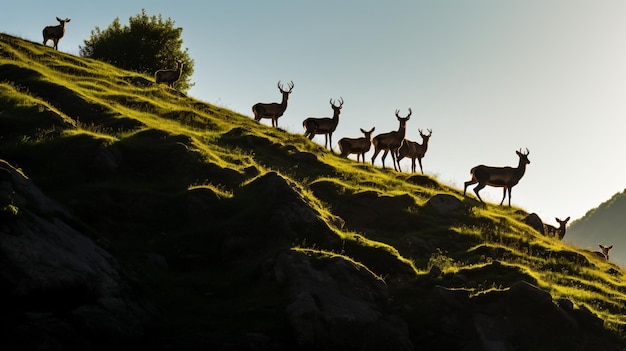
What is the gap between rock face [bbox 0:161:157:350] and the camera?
13.2 metres

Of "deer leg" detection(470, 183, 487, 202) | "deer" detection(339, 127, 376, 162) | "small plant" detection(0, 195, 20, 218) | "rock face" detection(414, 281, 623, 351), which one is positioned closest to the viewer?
"small plant" detection(0, 195, 20, 218)

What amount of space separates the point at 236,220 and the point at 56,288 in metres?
7.65

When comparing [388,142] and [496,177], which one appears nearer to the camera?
[496,177]

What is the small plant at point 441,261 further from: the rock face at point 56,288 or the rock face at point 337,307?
the rock face at point 56,288

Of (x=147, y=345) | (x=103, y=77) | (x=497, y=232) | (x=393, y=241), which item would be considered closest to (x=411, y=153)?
(x=497, y=232)

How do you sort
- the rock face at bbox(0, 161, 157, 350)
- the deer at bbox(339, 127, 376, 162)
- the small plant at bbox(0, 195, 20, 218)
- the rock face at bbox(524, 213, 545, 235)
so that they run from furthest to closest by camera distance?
the deer at bbox(339, 127, 376, 162) < the rock face at bbox(524, 213, 545, 235) < the small plant at bbox(0, 195, 20, 218) < the rock face at bbox(0, 161, 157, 350)

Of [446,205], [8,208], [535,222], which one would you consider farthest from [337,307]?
[535,222]

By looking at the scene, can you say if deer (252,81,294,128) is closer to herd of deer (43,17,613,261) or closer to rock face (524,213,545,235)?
herd of deer (43,17,613,261)

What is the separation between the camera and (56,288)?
46.3 ft

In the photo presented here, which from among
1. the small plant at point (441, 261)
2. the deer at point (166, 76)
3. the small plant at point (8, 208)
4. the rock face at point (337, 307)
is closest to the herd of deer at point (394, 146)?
the deer at point (166, 76)

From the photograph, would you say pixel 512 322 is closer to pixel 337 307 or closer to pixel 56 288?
pixel 337 307

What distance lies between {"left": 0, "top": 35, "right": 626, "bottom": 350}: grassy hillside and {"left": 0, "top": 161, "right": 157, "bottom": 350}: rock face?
837 millimetres

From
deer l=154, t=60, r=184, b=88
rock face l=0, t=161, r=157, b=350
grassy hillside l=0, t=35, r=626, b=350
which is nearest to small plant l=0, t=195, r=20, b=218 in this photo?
rock face l=0, t=161, r=157, b=350

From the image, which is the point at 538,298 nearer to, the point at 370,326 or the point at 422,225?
the point at 370,326
